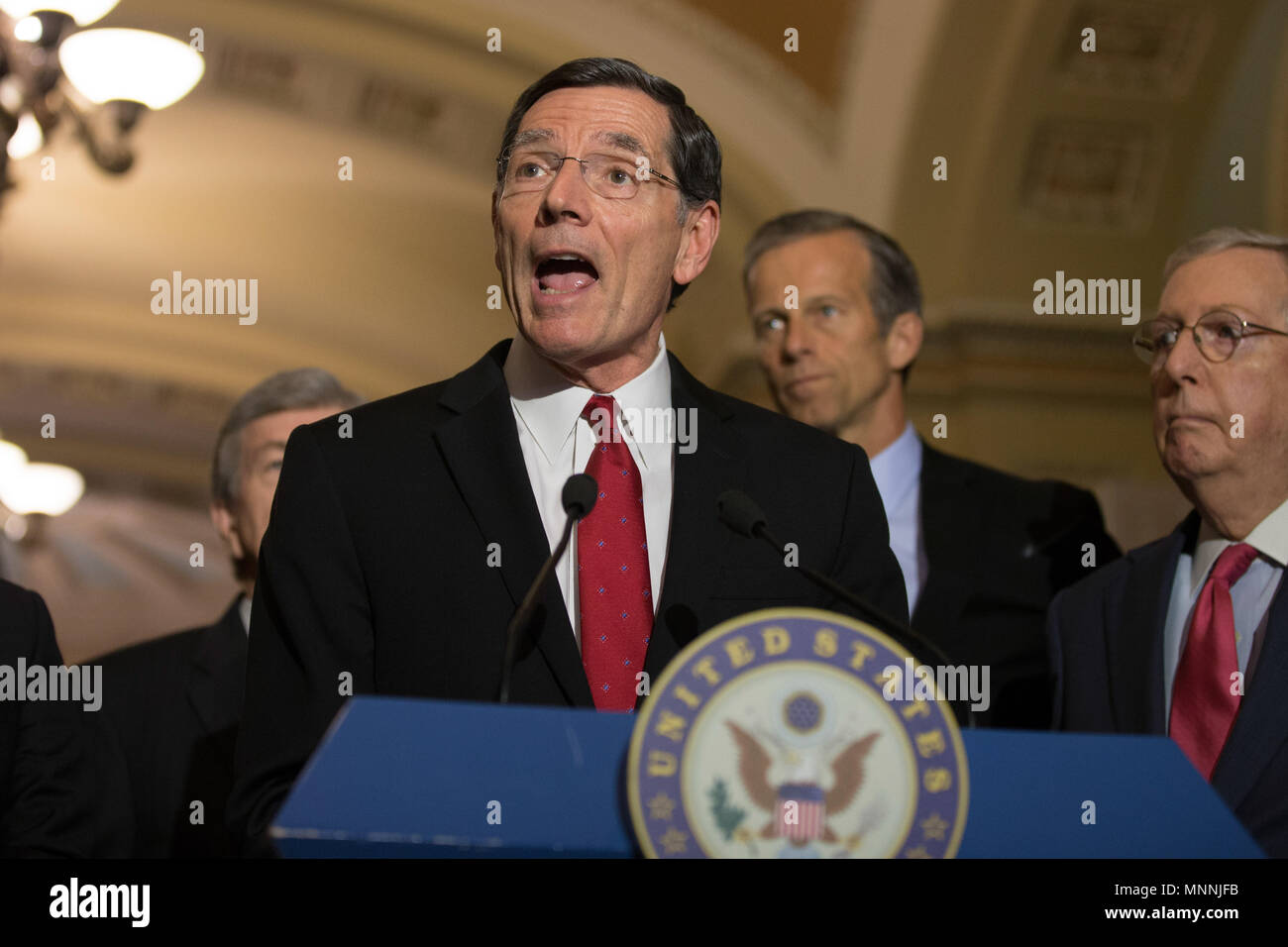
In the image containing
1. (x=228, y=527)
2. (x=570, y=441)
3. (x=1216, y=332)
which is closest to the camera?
(x=570, y=441)

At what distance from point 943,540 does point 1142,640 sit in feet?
2.97

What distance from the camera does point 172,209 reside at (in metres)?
10.8

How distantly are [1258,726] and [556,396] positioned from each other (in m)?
1.12

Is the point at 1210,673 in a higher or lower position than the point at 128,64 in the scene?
lower

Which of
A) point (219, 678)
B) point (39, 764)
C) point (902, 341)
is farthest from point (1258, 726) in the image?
→ point (219, 678)

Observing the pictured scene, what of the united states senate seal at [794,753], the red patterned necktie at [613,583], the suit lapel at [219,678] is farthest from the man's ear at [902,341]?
the united states senate seal at [794,753]

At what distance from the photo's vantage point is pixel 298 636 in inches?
72.9

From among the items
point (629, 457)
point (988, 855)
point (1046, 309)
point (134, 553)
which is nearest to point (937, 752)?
point (988, 855)

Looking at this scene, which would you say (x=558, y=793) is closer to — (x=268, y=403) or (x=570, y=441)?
(x=570, y=441)

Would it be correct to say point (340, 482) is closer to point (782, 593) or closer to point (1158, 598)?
point (782, 593)

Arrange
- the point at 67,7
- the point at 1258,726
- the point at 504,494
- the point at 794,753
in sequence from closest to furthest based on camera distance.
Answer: the point at 794,753, the point at 504,494, the point at 1258,726, the point at 67,7

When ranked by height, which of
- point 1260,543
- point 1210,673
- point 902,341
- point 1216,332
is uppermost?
point 902,341

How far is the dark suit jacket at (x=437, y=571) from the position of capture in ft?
6.02

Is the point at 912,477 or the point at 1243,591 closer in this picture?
the point at 1243,591
